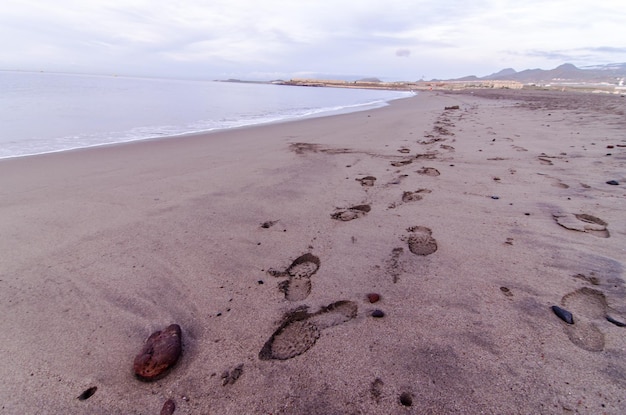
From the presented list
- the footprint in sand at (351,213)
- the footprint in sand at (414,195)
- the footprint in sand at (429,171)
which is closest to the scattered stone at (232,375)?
the footprint in sand at (351,213)

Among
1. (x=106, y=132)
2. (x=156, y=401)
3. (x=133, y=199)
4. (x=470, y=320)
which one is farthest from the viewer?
(x=106, y=132)

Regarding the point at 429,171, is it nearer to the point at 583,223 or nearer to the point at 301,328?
the point at 583,223

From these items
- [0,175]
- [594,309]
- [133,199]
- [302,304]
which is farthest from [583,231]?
[0,175]

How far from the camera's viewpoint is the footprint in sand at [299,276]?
2.15m

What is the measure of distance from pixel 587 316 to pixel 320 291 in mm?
1621

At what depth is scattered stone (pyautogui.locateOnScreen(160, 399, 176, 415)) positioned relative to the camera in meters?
1.39

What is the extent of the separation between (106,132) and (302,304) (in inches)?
369

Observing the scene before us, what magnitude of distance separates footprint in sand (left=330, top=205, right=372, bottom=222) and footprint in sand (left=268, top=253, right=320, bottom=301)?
779 mm

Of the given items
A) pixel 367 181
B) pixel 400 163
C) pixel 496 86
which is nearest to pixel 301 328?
pixel 367 181

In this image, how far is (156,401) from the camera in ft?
4.71

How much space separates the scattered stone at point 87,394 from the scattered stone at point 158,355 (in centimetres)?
18

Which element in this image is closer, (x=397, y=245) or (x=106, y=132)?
(x=397, y=245)

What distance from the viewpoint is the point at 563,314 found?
6.00 ft

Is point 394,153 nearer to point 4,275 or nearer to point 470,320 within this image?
point 470,320
